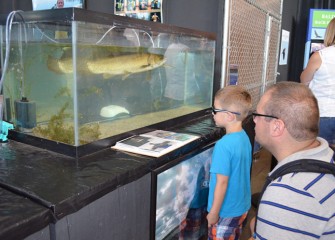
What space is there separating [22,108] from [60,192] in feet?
2.49

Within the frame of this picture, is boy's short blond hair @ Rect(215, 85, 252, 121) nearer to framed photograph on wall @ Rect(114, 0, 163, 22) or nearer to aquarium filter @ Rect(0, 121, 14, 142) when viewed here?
aquarium filter @ Rect(0, 121, 14, 142)

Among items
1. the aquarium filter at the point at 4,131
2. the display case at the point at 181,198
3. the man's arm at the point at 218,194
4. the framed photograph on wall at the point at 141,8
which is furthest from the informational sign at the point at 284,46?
the aquarium filter at the point at 4,131

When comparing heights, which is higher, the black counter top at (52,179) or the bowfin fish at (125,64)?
the bowfin fish at (125,64)

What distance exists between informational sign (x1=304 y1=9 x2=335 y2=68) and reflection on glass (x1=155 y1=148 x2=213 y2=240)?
3703 mm

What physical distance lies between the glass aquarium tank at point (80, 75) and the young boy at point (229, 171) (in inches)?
17.2

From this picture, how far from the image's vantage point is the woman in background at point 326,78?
2328mm

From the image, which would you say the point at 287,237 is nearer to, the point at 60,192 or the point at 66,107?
the point at 60,192

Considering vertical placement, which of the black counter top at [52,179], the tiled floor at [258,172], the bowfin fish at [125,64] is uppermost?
the bowfin fish at [125,64]

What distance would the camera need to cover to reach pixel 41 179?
112 cm

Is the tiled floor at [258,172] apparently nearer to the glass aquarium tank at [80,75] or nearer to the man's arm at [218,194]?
the man's arm at [218,194]

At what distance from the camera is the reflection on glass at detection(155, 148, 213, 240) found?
1.52 m

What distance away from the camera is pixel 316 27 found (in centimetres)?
468

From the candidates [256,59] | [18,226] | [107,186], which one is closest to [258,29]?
[256,59]

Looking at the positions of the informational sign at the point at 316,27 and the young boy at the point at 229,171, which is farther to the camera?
the informational sign at the point at 316,27
